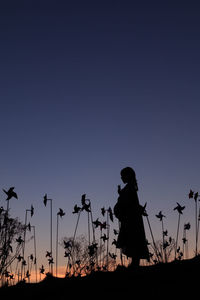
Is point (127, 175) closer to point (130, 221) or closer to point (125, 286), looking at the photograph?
point (130, 221)

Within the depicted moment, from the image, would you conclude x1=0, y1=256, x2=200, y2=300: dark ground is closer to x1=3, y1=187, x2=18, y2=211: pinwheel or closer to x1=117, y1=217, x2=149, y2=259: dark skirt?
x1=117, y1=217, x2=149, y2=259: dark skirt

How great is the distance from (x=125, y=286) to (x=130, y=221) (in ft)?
9.41

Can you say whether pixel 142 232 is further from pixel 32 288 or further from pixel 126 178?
pixel 32 288

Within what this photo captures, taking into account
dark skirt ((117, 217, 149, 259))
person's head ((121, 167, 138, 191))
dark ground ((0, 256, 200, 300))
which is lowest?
dark ground ((0, 256, 200, 300))

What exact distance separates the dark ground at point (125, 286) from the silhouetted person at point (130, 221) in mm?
1190

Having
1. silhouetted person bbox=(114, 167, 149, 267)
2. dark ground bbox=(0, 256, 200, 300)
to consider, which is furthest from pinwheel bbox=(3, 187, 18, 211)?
dark ground bbox=(0, 256, 200, 300)

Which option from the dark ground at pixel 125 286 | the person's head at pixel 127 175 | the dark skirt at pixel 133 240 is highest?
the person's head at pixel 127 175

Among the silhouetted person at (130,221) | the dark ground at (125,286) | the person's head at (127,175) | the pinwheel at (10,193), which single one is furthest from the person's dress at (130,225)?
the pinwheel at (10,193)

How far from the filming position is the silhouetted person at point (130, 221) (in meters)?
9.28

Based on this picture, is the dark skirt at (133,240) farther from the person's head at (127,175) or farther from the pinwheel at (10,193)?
the pinwheel at (10,193)

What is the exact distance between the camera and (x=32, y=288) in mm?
7547

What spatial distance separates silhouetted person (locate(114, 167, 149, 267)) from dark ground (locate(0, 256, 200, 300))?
1.19 meters

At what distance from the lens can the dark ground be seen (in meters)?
Result: 6.36

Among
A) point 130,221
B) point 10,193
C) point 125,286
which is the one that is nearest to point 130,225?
point 130,221
